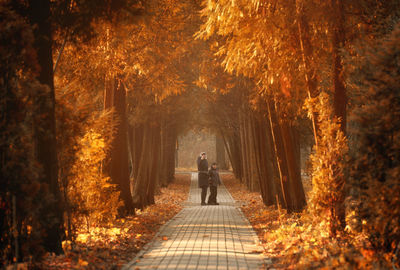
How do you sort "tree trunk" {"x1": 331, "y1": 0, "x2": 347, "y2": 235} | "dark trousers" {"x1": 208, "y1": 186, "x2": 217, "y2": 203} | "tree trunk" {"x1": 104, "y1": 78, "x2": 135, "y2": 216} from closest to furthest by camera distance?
1. "tree trunk" {"x1": 331, "y1": 0, "x2": 347, "y2": 235}
2. "tree trunk" {"x1": 104, "y1": 78, "x2": 135, "y2": 216}
3. "dark trousers" {"x1": 208, "y1": 186, "x2": 217, "y2": 203}

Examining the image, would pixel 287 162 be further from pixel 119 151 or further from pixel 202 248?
pixel 202 248

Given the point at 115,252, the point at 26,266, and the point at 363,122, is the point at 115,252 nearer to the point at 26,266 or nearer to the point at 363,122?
the point at 26,266

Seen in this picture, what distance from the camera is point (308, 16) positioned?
10227 mm

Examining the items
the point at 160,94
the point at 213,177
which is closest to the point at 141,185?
the point at 160,94

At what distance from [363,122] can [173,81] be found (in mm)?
10450

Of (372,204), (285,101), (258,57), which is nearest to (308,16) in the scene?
(258,57)

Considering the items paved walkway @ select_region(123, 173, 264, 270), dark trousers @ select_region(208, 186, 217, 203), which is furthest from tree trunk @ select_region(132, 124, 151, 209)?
dark trousers @ select_region(208, 186, 217, 203)

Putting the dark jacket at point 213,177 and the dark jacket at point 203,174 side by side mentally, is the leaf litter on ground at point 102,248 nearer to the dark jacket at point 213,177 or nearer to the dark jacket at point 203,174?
the dark jacket at point 213,177

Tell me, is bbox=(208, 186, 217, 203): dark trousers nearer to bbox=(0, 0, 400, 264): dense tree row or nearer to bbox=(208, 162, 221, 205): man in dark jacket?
bbox=(208, 162, 221, 205): man in dark jacket

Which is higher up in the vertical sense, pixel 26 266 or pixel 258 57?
pixel 258 57

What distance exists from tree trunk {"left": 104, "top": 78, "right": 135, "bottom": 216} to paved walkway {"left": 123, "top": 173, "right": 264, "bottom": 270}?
1.73 m

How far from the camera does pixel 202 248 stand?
963 cm

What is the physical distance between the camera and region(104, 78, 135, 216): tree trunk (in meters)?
15.1

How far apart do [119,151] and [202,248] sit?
634 centimetres
